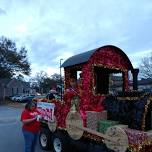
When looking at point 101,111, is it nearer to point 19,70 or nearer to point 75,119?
point 75,119

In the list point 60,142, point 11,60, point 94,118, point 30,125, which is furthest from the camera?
point 11,60

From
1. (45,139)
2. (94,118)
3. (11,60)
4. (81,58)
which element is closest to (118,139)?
(94,118)

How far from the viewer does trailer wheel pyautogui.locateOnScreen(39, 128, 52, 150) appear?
33.1ft

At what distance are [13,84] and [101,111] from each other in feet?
279

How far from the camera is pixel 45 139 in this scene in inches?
408

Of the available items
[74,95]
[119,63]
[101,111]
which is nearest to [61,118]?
[74,95]

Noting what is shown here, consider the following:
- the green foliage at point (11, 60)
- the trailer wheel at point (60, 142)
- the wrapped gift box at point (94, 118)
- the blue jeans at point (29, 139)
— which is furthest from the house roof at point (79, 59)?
the green foliage at point (11, 60)

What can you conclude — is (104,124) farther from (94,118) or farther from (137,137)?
(137,137)

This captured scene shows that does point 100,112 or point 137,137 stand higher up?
point 100,112

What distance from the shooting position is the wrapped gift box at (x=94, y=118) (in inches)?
313

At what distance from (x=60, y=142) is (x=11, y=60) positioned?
66.2 m

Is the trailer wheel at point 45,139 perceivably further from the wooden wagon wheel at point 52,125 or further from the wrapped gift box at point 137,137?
the wrapped gift box at point 137,137

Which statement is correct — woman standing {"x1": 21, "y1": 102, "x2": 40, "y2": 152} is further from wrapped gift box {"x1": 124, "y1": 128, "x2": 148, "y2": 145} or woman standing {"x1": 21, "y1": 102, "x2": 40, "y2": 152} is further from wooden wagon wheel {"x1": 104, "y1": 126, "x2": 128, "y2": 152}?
wrapped gift box {"x1": 124, "y1": 128, "x2": 148, "y2": 145}

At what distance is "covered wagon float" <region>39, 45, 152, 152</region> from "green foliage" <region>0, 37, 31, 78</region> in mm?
65025
